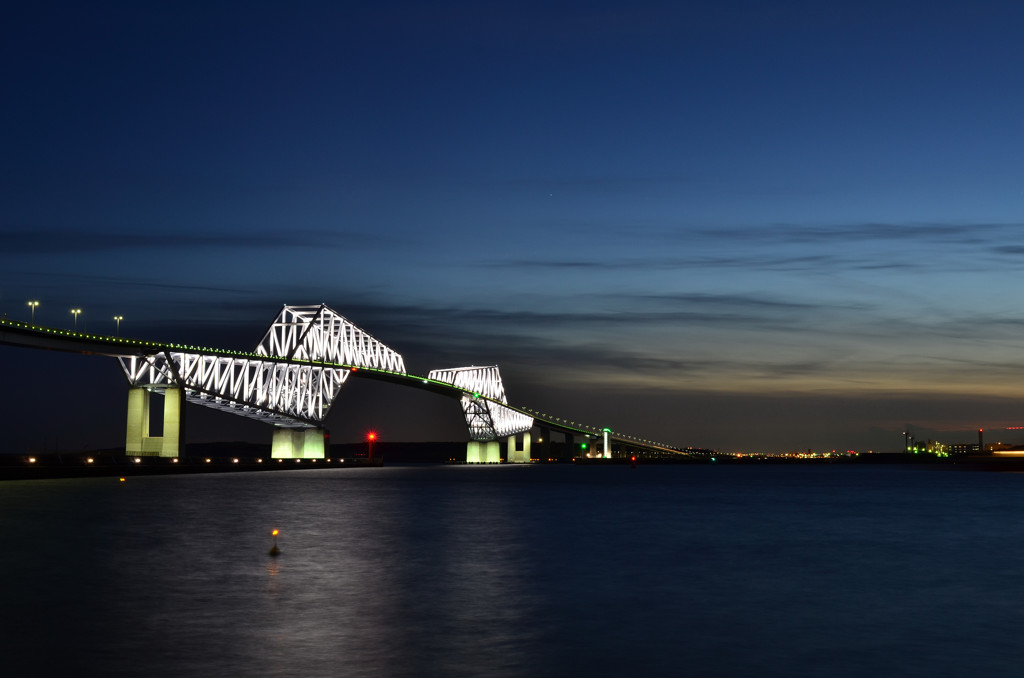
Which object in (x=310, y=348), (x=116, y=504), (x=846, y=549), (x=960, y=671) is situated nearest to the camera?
(x=960, y=671)

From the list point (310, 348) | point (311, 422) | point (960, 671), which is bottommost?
point (960, 671)

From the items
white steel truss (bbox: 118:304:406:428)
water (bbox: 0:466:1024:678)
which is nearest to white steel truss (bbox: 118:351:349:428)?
white steel truss (bbox: 118:304:406:428)

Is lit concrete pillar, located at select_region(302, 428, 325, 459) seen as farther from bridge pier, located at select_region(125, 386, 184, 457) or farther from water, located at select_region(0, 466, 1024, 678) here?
water, located at select_region(0, 466, 1024, 678)

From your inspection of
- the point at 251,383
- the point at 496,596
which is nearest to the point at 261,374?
the point at 251,383

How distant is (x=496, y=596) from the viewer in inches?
1046

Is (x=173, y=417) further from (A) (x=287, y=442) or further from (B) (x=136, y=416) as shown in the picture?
(A) (x=287, y=442)

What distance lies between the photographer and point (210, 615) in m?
22.1

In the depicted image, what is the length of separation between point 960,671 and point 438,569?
16634mm

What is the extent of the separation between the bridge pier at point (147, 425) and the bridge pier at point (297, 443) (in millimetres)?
43474

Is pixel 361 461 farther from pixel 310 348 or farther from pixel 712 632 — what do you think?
pixel 712 632

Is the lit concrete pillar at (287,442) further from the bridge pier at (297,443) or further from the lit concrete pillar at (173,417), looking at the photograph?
the lit concrete pillar at (173,417)

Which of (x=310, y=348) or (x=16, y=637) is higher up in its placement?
(x=310, y=348)

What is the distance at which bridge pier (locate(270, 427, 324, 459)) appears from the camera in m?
162

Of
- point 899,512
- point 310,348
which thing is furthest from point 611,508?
point 310,348
